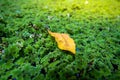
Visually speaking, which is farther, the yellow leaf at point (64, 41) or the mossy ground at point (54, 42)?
the yellow leaf at point (64, 41)

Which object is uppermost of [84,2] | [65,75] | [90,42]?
[84,2]

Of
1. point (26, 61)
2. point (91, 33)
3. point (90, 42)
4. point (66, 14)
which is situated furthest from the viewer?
point (66, 14)

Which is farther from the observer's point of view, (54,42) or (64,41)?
(54,42)

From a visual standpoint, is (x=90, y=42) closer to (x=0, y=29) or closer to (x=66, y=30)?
(x=66, y=30)

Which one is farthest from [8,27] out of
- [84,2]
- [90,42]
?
[84,2]
